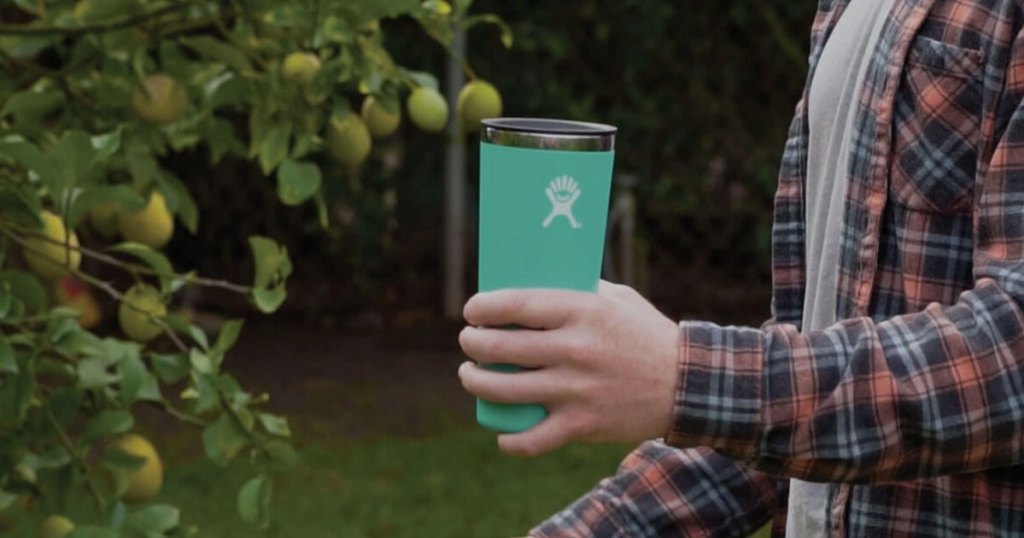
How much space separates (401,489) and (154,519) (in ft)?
9.40

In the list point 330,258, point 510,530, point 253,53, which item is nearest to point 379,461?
point 510,530

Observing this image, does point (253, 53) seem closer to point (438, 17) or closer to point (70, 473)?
point (438, 17)

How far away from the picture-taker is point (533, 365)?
3.67 feet

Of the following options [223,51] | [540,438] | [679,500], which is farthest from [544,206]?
[223,51]

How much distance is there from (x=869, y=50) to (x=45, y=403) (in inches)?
40.4

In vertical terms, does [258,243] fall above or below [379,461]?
above

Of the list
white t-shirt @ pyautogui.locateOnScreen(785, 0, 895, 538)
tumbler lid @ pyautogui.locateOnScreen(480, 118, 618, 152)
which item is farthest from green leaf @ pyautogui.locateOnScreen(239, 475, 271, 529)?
tumbler lid @ pyautogui.locateOnScreen(480, 118, 618, 152)

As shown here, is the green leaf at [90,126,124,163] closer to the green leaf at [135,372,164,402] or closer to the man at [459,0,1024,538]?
the green leaf at [135,372,164,402]

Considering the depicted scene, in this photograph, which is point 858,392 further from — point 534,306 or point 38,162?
point 38,162

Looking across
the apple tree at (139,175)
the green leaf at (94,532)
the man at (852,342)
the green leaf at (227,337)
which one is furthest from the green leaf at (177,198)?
the man at (852,342)

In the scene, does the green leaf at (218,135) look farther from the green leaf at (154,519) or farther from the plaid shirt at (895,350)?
the plaid shirt at (895,350)

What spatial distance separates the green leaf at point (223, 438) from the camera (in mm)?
2084

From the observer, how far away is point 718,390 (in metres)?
1.15

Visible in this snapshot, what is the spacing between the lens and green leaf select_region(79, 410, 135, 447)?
2.01 m
